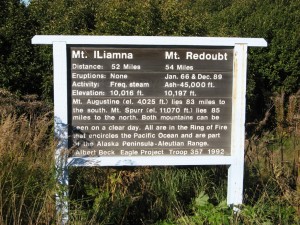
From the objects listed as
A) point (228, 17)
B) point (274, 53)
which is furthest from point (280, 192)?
point (228, 17)

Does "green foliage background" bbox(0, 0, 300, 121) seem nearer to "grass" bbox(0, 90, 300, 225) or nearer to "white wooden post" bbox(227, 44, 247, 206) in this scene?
"grass" bbox(0, 90, 300, 225)

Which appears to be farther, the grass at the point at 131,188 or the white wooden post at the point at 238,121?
the white wooden post at the point at 238,121

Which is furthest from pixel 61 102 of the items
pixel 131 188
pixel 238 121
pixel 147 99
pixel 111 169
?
pixel 238 121

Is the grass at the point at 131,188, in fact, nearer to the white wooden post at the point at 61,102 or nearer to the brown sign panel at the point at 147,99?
the white wooden post at the point at 61,102

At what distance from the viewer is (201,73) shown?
429 cm

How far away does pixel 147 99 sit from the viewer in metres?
4.25

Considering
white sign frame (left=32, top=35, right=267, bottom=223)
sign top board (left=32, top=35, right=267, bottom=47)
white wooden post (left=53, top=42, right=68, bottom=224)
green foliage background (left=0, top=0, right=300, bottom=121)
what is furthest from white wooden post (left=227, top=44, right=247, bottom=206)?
green foliage background (left=0, top=0, right=300, bottom=121)

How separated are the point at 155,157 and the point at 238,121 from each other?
2.71ft

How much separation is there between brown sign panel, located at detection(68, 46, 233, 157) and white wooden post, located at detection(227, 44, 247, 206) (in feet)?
0.20

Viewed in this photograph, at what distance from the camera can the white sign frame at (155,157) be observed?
4.09m

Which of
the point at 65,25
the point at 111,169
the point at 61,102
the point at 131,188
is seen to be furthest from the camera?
the point at 65,25

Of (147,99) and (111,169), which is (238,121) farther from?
(111,169)

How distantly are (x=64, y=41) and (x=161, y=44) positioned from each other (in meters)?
0.84

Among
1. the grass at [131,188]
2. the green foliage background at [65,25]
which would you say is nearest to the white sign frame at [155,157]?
the grass at [131,188]
